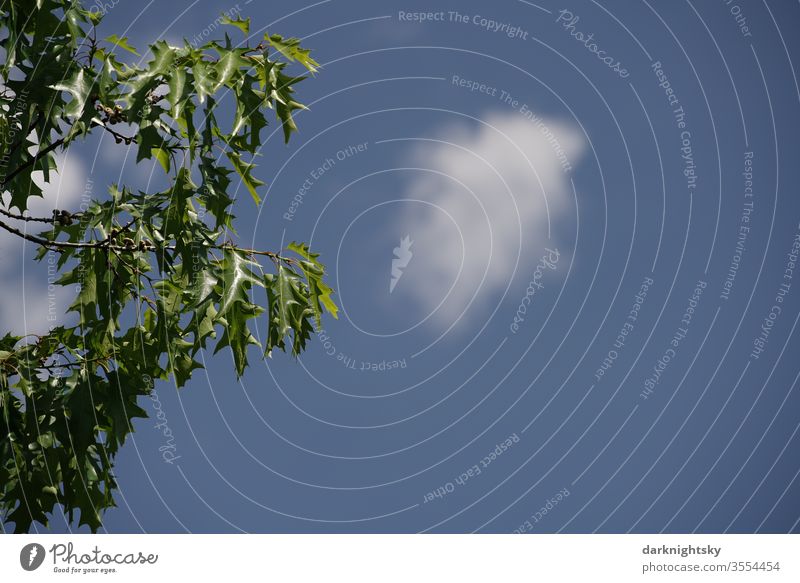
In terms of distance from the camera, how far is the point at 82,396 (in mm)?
7977

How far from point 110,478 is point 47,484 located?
55cm

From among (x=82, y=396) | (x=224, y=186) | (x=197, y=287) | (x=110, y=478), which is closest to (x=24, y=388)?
(x=82, y=396)

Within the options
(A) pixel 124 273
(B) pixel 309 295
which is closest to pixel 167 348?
(A) pixel 124 273

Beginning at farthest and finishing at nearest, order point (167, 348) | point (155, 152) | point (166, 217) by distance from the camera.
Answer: point (155, 152), point (167, 348), point (166, 217)

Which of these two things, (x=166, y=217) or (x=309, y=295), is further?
(x=309, y=295)

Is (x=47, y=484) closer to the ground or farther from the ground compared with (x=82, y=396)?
closer to the ground

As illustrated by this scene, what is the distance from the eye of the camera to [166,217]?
25.7 feet

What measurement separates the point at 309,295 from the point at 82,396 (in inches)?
86.1

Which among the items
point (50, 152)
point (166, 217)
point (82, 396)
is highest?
point (50, 152)
